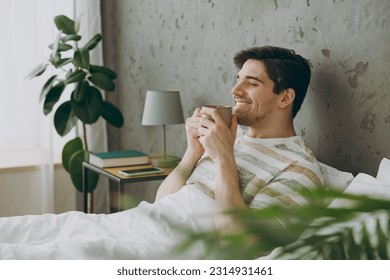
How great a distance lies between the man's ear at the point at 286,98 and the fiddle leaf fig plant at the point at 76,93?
1.38m

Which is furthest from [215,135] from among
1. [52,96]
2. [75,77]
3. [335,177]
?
[52,96]

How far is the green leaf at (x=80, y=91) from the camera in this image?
308cm

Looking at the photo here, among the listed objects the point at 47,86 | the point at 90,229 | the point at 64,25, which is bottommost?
the point at 90,229

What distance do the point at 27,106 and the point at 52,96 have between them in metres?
0.39

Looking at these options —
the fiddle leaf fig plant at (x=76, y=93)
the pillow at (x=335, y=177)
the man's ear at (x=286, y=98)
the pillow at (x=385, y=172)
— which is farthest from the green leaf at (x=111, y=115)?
the pillow at (x=385, y=172)

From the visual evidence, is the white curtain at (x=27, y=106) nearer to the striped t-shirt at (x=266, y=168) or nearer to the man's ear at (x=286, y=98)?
the striped t-shirt at (x=266, y=168)

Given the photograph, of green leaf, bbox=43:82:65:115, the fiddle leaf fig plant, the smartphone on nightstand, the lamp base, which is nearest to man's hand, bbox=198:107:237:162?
the smartphone on nightstand

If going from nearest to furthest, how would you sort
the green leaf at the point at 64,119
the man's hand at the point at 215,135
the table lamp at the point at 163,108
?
the man's hand at the point at 215,135 < the table lamp at the point at 163,108 < the green leaf at the point at 64,119

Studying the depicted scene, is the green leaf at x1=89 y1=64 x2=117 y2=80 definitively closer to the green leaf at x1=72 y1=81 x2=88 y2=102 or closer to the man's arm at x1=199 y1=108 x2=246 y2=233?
the green leaf at x1=72 y1=81 x2=88 y2=102

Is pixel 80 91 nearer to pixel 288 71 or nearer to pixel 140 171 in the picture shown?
pixel 140 171

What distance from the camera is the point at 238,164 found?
1.91m

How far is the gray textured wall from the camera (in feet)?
5.81

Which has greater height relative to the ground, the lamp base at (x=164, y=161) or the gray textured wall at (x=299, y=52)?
the gray textured wall at (x=299, y=52)
